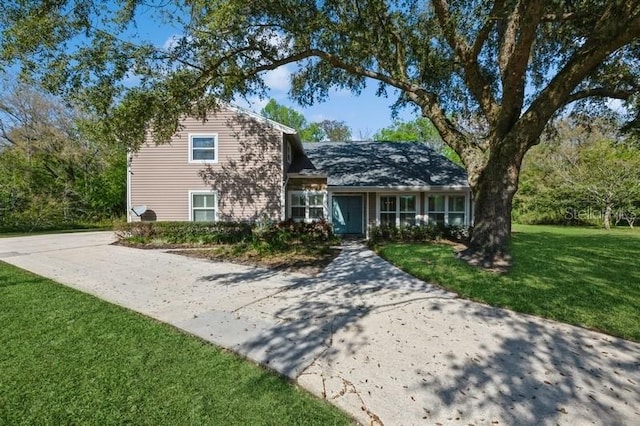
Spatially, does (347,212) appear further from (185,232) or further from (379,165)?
(185,232)

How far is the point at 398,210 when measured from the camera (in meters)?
15.0

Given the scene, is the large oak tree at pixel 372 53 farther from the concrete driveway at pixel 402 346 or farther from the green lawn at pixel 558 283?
the concrete driveway at pixel 402 346

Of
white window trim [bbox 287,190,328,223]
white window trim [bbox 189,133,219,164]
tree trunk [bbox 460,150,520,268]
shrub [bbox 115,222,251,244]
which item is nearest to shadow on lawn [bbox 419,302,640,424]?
tree trunk [bbox 460,150,520,268]

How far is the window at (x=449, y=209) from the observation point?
14570 mm

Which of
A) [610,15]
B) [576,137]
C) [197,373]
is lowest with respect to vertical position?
[197,373]

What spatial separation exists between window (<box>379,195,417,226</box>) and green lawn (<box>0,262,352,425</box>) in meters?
11.9

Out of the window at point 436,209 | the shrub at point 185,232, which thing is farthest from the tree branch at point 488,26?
the shrub at point 185,232

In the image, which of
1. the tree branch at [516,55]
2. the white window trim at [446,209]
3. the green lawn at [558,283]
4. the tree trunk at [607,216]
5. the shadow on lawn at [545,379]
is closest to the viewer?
the shadow on lawn at [545,379]

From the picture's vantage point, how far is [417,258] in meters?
8.92

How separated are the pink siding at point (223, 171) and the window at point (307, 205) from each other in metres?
1.11

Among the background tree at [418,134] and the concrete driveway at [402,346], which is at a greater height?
the background tree at [418,134]

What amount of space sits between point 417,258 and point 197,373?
6.91 m

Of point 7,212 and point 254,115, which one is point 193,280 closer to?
point 254,115

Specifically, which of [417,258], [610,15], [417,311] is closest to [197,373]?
[417,311]
